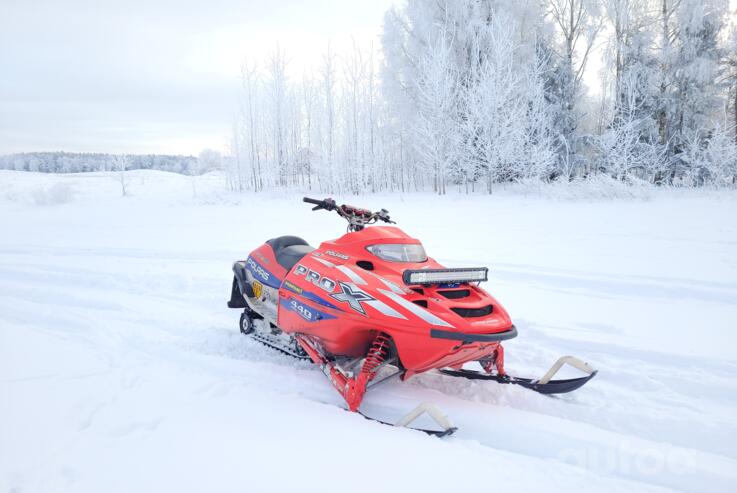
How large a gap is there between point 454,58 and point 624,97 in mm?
6615

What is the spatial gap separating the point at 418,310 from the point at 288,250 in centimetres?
169

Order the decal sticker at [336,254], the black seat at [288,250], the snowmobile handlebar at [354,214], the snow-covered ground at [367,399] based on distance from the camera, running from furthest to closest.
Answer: the black seat at [288,250] → the snowmobile handlebar at [354,214] → the decal sticker at [336,254] → the snow-covered ground at [367,399]

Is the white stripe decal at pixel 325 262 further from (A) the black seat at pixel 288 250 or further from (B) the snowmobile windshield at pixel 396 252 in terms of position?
(A) the black seat at pixel 288 250

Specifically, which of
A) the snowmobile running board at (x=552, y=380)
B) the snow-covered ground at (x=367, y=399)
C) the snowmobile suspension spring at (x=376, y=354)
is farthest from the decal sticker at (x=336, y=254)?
Result: the snowmobile running board at (x=552, y=380)

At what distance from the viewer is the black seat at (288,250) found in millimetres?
3645

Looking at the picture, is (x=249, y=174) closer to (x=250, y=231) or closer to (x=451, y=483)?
(x=250, y=231)

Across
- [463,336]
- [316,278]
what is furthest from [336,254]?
[463,336]

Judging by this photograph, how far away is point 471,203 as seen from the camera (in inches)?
519

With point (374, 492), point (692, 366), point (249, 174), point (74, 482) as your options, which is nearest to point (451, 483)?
point (374, 492)

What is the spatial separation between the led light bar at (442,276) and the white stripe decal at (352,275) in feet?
0.91

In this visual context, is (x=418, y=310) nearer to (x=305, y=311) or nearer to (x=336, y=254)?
(x=336, y=254)

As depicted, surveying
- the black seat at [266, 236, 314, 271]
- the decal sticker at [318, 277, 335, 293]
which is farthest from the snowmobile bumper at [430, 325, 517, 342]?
the black seat at [266, 236, 314, 271]

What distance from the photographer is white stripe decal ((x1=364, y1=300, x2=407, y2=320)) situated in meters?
2.51

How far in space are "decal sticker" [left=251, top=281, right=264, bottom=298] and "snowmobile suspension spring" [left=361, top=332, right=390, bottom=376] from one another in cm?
158
